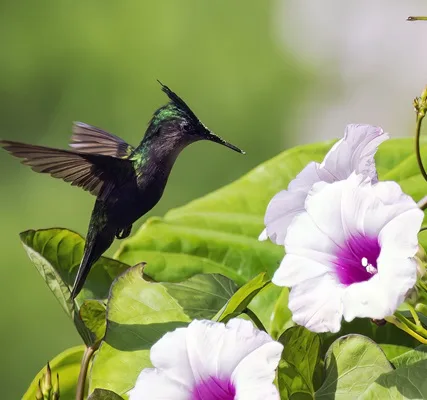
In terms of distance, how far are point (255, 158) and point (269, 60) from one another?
879 millimetres

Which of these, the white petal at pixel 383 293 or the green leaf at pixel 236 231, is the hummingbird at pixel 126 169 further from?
the white petal at pixel 383 293

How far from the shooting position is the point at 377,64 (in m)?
4.82

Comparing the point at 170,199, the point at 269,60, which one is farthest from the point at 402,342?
the point at 269,60

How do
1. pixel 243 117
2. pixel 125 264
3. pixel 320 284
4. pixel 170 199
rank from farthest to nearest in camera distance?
pixel 243 117, pixel 170 199, pixel 125 264, pixel 320 284

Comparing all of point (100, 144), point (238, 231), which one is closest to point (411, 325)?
point (238, 231)

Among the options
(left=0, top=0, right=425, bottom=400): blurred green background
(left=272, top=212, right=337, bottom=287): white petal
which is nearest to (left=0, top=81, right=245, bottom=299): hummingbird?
(left=272, top=212, right=337, bottom=287): white petal

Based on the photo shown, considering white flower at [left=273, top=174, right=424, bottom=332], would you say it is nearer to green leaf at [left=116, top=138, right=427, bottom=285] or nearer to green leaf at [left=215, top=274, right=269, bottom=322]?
green leaf at [left=215, top=274, right=269, bottom=322]

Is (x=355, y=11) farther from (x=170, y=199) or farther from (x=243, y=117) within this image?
(x=170, y=199)

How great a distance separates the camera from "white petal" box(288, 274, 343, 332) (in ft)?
1.43

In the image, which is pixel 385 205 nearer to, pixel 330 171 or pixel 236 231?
pixel 330 171

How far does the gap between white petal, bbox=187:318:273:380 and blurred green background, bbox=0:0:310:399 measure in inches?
119

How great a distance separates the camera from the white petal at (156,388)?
447 mm

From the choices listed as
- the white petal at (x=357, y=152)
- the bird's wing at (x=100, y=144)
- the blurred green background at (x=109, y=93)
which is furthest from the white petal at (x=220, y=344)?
the blurred green background at (x=109, y=93)

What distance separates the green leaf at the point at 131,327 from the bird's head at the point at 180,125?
185 millimetres
